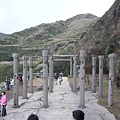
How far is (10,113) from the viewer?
13.2 m

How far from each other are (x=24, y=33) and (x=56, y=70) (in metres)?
91.1

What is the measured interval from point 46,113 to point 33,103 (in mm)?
3014

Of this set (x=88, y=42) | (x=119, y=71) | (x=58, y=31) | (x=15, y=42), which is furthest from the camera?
(x=58, y=31)

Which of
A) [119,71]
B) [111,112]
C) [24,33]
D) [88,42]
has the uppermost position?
[24,33]

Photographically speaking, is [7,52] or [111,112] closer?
[111,112]

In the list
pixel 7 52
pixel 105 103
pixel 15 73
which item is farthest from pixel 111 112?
pixel 7 52

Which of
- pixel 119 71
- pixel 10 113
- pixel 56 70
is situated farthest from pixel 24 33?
pixel 10 113

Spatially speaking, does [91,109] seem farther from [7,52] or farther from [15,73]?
[7,52]

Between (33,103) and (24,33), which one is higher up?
(24,33)

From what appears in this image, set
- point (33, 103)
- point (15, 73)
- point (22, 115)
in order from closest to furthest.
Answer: point (22, 115), point (15, 73), point (33, 103)

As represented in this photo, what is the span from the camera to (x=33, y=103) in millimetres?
16156

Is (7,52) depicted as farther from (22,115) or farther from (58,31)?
(22,115)

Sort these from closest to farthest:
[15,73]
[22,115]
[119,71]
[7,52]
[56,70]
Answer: [22,115]
[15,73]
[119,71]
[56,70]
[7,52]

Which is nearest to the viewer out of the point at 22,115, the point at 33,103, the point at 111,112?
the point at 22,115
